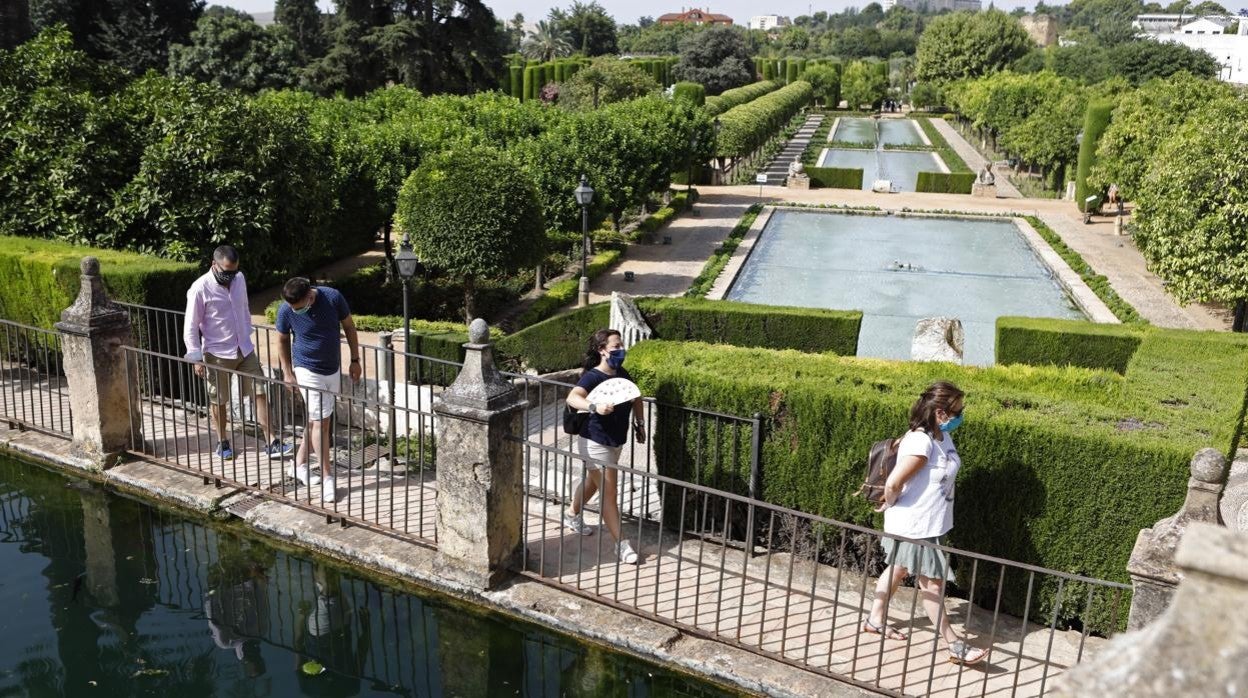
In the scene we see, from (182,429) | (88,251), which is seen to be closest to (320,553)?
(182,429)

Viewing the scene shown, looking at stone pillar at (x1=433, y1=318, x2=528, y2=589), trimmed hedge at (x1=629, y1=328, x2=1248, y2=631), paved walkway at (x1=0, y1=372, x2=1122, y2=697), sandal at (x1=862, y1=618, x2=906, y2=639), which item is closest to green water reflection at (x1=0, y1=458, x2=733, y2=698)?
stone pillar at (x1=433, y1=318, x2=528, y2=589)

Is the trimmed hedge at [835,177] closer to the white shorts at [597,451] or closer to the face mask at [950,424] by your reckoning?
the white shorts at [597,451]

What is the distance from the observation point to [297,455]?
792cm

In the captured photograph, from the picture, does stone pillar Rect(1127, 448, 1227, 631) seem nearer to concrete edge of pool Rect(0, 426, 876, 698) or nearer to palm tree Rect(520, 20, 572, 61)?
concrete edge of pool Rect(0, 426, 876, 698)

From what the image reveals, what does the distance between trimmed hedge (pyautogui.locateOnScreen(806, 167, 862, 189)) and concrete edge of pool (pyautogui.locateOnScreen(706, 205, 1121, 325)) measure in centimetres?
552

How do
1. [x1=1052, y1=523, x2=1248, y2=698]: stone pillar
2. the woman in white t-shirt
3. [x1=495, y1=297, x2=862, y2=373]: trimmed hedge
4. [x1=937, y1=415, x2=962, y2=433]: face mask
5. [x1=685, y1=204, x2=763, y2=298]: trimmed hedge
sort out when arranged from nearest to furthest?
[x1=1052, y1=523, x2=1248, y2=698]: stone pillar → the woman in white t-shirt → [x1=937, y1=415, x2=962, y2=433]: face mask → [x1=495, y1=297, x2=862, y2=373]: trimmed hedge → [x1=685, y1=204, x2=763, y2=298]: trimmed hedge

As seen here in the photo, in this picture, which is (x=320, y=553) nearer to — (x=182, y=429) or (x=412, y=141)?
(x=182, y=429)

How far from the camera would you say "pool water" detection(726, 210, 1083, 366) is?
1841 centimetres

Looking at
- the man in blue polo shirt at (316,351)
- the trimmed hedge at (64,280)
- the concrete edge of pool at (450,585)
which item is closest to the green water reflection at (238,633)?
the concrete edge of pool at (450,585)

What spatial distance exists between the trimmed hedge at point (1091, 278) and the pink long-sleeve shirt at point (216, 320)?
14.4 metres

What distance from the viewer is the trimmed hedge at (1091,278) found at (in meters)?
18.0

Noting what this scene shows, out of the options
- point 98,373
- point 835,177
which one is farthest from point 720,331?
point 835,177

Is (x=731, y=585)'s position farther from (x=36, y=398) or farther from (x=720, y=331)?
(x=36, y=398)

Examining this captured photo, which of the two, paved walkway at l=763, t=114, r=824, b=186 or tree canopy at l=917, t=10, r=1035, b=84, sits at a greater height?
tree canopy at l=917, t=10, r=1035, b=84
